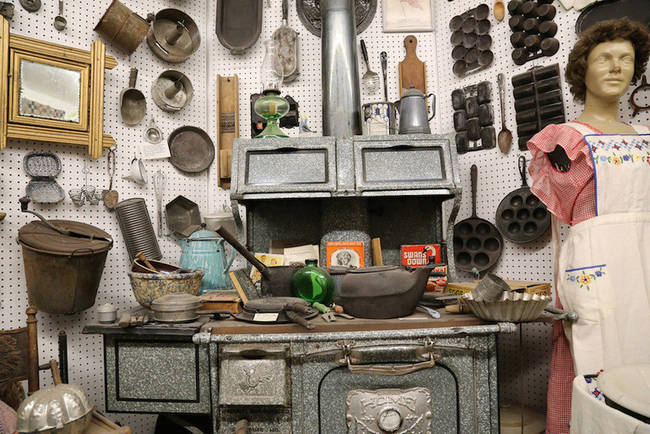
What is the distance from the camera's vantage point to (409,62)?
2910 mm

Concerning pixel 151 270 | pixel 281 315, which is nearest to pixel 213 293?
pixel 151 270

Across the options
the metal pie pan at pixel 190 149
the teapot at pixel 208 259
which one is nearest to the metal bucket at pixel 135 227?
the teapot at pixel 208 259

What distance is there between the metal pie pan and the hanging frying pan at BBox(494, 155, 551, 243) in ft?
A: 6.37

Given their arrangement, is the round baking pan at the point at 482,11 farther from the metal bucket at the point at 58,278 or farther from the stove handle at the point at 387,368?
the metal bucket at the point at 58,278

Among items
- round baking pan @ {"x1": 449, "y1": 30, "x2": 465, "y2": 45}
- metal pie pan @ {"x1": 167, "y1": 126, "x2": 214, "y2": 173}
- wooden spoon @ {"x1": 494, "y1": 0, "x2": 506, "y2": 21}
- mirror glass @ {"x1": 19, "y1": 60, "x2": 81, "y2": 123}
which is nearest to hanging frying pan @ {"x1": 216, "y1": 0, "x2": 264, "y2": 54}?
metal pie pan @ {"x1": 167, "y1": 126, "x2": 214, "y2": 173}

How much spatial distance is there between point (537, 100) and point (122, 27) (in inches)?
97.1

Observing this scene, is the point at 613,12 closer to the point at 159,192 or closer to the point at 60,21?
the point at 159,192

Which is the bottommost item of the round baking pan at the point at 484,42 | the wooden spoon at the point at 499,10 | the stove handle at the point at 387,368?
the stove handle at the point at 387,368

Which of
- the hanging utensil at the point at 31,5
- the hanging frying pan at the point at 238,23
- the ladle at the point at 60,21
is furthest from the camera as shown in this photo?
the hanging frying pan at the point at 238,23

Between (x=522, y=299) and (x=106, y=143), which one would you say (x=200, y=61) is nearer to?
(x=106, y=143)

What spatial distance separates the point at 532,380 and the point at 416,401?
4.18ft

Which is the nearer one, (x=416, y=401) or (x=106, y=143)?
(x=416, y=401)

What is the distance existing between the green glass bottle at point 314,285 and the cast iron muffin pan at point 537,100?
1.49 metres

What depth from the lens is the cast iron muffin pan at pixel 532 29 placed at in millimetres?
2387
